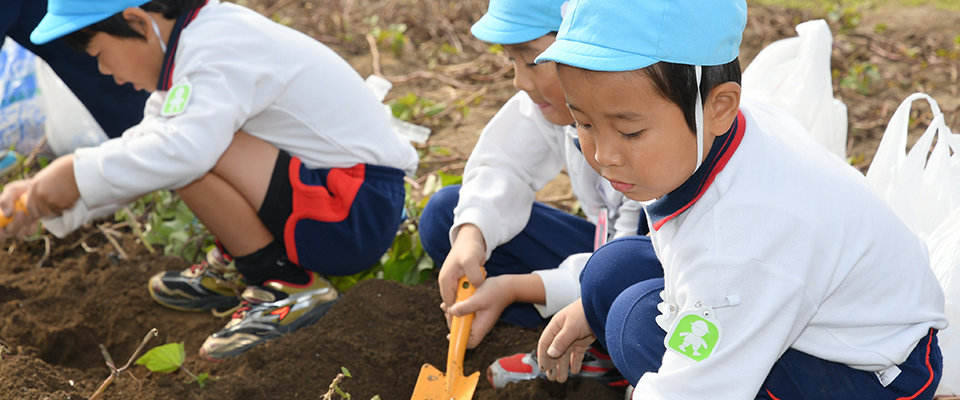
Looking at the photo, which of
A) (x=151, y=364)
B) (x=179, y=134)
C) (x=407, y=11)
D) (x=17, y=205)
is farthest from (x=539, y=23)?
(x=407, y=11)

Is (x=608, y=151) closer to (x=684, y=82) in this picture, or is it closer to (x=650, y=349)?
(x=684, y=82)

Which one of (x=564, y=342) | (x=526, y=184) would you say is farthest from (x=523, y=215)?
(x=564, y=342)

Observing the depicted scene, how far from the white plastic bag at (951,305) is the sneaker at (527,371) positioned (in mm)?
542

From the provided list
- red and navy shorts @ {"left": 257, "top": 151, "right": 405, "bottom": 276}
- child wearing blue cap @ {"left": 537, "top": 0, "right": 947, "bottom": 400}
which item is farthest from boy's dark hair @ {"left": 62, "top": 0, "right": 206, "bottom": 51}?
child wearing blue cap @ {"left": 537, "top": 0, "right": 947, "bottom": 400}

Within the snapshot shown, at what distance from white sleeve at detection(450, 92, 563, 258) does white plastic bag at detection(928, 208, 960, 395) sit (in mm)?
716

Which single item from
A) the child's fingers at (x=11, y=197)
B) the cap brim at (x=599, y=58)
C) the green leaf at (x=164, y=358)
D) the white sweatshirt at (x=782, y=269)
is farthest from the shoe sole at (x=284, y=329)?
the cap brim at (x=599, y=58)

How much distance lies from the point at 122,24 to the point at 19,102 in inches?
47.3

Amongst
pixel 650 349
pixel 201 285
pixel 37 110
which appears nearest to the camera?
pixel 650 349

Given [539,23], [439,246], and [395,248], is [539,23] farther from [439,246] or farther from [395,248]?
[395,248]

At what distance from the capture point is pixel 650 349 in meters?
1.08

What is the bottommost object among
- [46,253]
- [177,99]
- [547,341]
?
[46,253]

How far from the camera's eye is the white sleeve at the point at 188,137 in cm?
142

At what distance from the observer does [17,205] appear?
62.3 inches

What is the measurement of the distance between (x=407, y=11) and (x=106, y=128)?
5.82 feet
